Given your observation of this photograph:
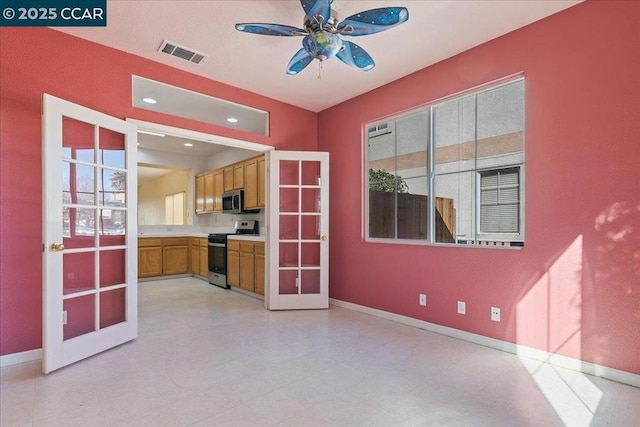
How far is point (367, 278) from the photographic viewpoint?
409 cm

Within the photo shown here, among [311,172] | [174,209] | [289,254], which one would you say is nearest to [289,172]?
[311,172]

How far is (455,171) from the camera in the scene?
3.55 metres

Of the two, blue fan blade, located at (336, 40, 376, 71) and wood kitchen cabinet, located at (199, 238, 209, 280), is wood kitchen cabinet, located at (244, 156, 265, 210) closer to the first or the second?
wood kitchen cabinet, located at (199, 238, 209, 280)

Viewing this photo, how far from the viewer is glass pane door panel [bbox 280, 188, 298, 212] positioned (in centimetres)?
428

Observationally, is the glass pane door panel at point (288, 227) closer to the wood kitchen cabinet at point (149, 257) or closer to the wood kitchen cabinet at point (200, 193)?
the wood kitchen cabinet at point (149, 257)

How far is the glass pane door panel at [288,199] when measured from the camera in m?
4.28

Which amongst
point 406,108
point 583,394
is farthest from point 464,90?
point 583,394

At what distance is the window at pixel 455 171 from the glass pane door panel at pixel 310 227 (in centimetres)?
80

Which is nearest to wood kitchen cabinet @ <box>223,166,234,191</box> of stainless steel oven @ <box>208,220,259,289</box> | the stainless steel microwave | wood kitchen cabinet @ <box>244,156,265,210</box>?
the stainless steel microwave

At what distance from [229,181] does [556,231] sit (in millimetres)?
5132

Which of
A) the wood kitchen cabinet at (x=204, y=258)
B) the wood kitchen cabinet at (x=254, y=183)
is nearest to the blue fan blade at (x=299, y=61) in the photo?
the wood kitchen cabinet at (x=254, y=183)

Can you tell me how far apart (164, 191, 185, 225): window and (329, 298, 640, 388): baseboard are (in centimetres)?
597

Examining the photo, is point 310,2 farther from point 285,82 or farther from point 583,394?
point 583,394

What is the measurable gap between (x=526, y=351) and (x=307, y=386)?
1.86m
